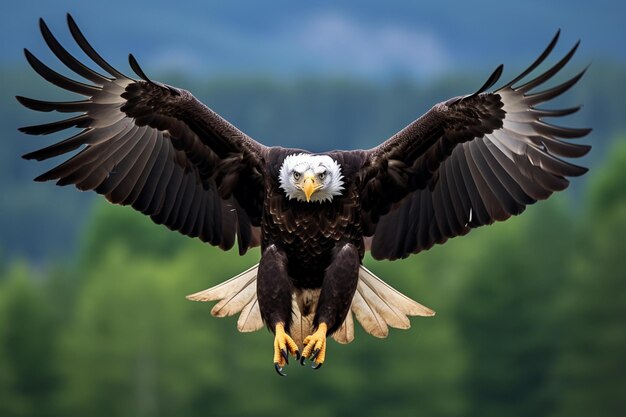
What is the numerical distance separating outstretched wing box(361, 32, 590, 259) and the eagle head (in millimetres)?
322

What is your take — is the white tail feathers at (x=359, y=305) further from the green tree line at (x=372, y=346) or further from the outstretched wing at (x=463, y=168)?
the green tree line at (x=372, y=346)

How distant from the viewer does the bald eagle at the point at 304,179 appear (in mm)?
7543

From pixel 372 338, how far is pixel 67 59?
21293 millimetres

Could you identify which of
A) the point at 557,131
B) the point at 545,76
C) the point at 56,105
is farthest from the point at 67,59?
the point at 557,131

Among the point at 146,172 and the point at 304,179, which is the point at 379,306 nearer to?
the point at 304,179

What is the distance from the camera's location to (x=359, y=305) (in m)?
8.25

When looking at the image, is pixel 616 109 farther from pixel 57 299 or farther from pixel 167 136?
pixel 167 136

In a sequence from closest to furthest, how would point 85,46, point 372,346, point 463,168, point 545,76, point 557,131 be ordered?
point 85,46
point 545,76
point 557,131
point 463,168
point 372,346

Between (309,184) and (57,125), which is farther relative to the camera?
(57,125)

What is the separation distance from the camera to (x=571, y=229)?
39.1 m

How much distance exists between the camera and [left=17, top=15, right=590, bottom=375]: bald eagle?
754 centimetres

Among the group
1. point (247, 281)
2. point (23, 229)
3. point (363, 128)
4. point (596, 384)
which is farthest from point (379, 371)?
point (363, 128)

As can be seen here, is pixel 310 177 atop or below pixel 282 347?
atop

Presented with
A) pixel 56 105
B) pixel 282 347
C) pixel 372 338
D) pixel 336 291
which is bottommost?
pixel 282 347
